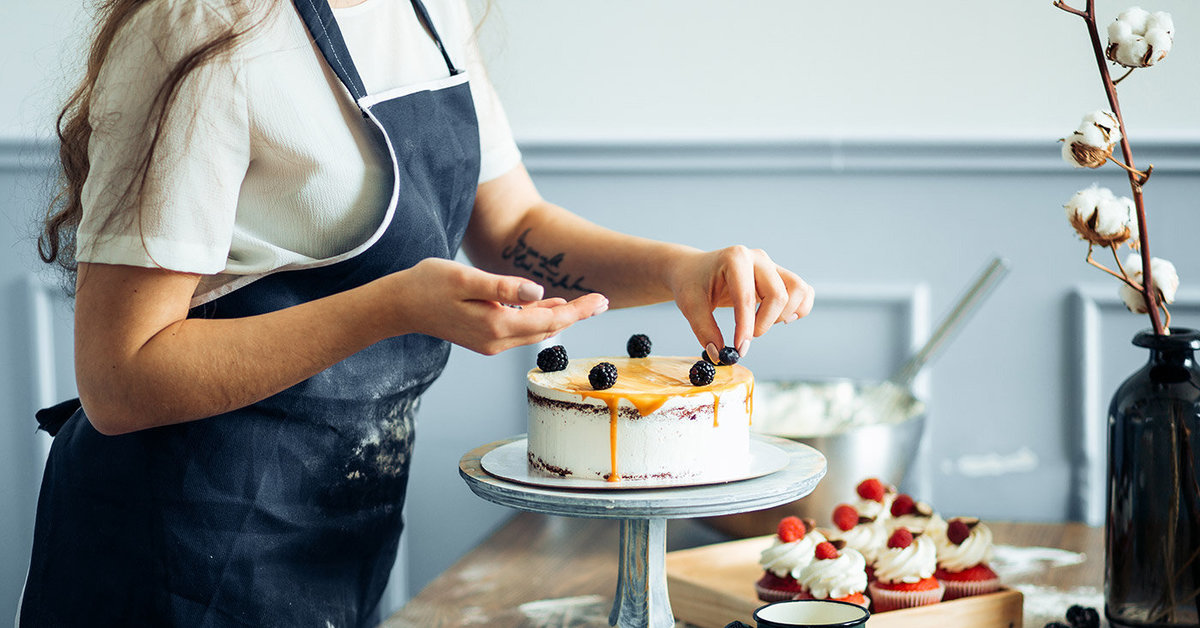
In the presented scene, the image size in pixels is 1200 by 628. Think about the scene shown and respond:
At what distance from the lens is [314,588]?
1124mm

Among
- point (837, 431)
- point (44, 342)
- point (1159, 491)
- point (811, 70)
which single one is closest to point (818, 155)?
point (811, 70)

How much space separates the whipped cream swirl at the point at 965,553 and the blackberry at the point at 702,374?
0.38 metres

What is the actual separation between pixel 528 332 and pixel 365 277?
10.4 inches

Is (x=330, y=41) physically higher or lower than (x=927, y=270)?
higher

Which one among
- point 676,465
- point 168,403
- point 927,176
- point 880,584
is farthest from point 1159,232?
point 168,403

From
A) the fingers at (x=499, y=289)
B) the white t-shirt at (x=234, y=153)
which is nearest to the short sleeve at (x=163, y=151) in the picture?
the white t-shirt at (x=234, y=153)

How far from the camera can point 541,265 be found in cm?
130

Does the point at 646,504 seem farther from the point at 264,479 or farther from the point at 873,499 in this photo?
the point at 873,499

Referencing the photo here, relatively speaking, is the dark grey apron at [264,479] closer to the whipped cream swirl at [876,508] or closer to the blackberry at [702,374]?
the blackberry at [702,374]

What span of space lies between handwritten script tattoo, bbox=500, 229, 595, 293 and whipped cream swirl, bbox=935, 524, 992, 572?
502mm

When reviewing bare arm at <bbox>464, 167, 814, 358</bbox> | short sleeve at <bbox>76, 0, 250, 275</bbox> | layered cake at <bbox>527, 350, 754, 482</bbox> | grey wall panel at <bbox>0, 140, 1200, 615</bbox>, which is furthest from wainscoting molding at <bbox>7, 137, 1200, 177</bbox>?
short sleeve at <bbox>76, 0, 250, 275</bbox>

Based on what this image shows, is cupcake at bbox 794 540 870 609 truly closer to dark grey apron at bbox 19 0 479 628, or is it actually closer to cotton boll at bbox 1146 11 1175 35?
dark grey apron at bbox 19 0 479 628

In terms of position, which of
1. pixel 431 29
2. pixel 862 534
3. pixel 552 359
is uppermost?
pixel 431 29

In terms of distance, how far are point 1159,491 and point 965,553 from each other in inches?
8.8
